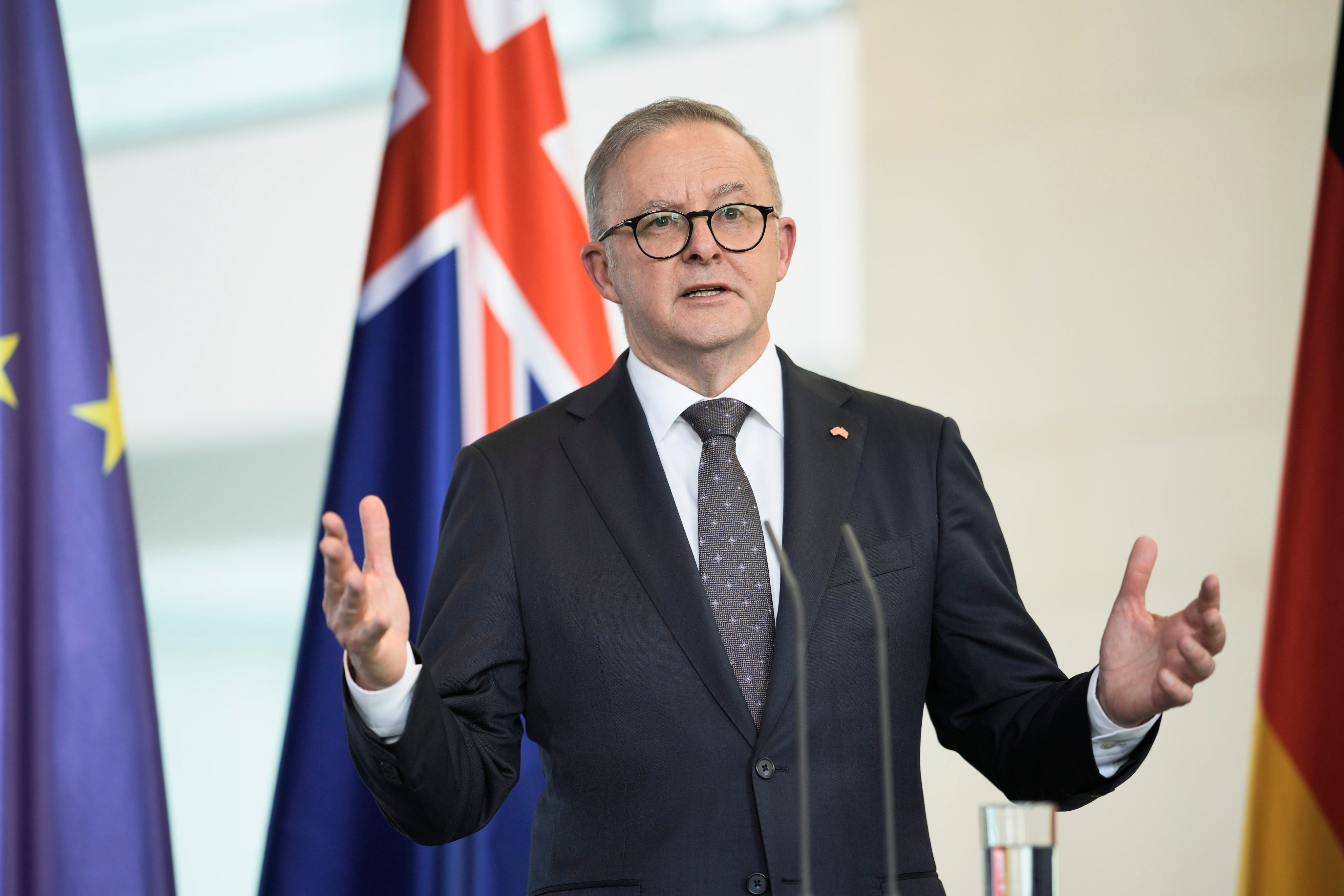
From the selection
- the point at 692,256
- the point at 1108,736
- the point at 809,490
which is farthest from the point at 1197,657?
the point at 692,256

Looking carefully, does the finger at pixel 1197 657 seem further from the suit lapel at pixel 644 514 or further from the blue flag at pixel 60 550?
the blue flag at pixel 60 550

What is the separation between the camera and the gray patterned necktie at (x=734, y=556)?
1.63 meters

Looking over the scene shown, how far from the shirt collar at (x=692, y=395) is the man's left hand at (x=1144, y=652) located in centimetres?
58

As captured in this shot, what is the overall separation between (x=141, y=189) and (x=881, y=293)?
2.51 metres

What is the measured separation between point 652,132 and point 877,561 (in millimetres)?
754

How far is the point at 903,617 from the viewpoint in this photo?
66.0 inches

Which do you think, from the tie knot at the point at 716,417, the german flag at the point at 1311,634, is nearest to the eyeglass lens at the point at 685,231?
the tie knot at the point at 716,417

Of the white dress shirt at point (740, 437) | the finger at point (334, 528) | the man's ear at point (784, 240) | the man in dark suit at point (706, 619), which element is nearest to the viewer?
the finger at point (334, 528)

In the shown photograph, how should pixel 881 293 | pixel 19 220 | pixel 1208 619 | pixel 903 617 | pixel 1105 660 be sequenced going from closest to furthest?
1. pixel 1208 619
2. pixel 1105 660
3. pixel 903 617
4. pixel 19 220
5. pixel 881 293

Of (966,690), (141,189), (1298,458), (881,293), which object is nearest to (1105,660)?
(966,690)

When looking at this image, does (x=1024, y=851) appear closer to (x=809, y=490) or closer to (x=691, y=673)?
(x=691, y=673)

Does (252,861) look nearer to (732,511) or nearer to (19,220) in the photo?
(19,220)

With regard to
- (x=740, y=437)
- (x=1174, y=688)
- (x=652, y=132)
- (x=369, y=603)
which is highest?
(x=652, y=132)

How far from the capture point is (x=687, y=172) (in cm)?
183
